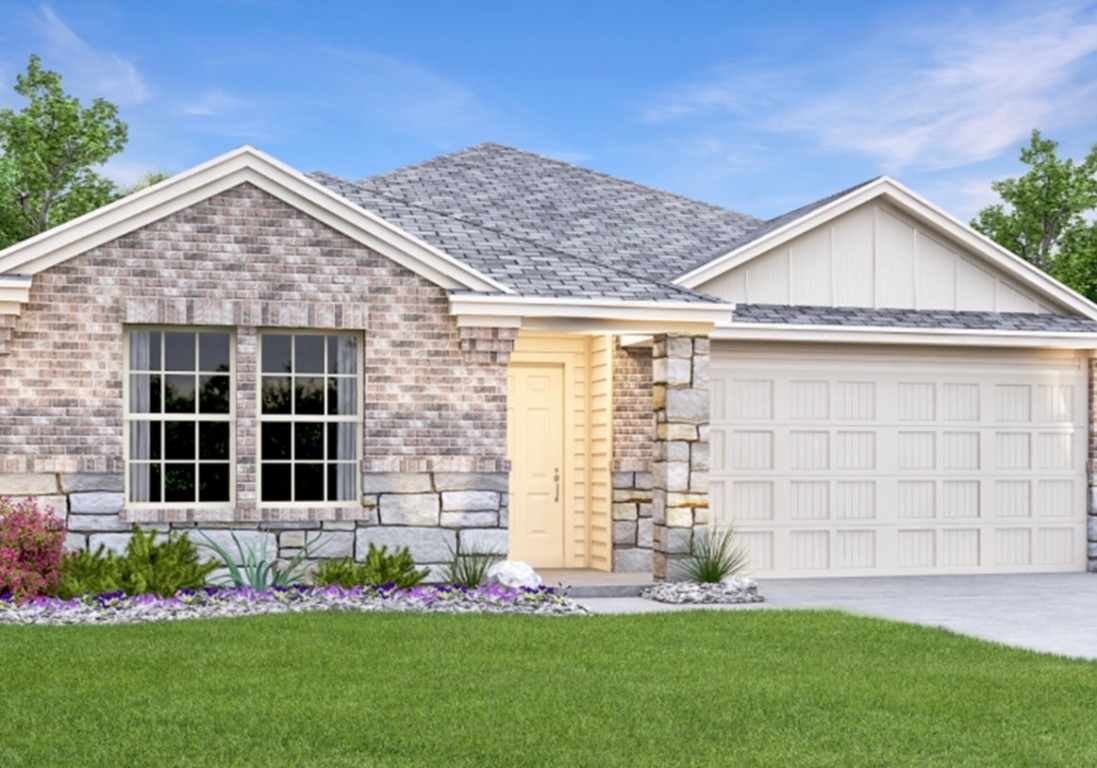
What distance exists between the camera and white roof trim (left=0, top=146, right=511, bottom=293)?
14.2 m

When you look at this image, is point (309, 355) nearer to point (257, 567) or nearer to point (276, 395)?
point (276, 395)

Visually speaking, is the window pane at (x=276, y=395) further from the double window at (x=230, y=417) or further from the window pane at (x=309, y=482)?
the window pane at (x=309, y=482)

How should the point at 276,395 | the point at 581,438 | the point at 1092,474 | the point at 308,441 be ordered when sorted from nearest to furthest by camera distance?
the point at 276,395 → the point at 308,441 → the point at 581,438 → the point at 1092,474

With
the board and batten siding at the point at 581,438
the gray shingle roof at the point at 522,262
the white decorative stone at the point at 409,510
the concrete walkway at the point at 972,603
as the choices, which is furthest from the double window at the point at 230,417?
the board and batten siding at the point at 581,438

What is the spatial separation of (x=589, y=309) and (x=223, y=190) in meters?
3.78

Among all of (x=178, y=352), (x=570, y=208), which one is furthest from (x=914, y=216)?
(x=178, y=352)

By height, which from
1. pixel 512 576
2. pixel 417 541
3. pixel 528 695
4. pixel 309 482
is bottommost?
pixel 528 695

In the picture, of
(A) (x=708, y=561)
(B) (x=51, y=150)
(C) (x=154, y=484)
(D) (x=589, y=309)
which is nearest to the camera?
(C) (x=154, y=484)

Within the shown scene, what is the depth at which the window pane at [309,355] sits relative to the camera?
15.0 m

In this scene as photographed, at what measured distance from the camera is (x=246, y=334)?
14.7 metres

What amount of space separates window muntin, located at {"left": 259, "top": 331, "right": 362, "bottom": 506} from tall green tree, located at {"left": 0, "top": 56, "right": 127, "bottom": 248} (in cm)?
1930

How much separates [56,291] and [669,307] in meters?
5.96

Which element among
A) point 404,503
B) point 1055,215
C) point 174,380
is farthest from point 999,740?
point 1055,215

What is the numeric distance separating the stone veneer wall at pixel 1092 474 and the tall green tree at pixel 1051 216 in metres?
13.6
